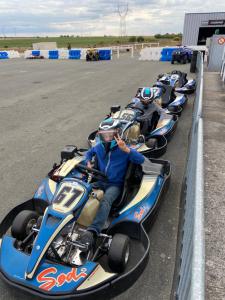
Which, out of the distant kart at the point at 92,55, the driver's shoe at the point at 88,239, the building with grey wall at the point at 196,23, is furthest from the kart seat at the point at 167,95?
the building with grey wall at the point at 196,23

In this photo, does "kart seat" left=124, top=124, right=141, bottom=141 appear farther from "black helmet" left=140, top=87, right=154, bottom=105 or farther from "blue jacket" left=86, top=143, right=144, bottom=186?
"blue jacket" left=86, top=143, right=144, bottom=186

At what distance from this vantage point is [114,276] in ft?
9.09

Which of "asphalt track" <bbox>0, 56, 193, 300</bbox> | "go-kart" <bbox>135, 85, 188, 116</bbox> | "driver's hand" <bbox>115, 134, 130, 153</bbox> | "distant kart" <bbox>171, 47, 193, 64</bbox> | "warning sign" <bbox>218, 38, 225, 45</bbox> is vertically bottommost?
"asphalt track" <bbox>0, 56, 193, 300</bbox>

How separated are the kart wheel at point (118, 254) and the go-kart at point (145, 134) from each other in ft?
7.74

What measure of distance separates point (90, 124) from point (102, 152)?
4.14 metres

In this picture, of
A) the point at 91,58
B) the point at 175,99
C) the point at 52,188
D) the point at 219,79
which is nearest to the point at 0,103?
the point at 175,99

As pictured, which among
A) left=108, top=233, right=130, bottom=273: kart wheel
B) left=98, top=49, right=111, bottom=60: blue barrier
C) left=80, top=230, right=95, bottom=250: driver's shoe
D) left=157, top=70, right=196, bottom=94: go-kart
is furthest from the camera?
left=98, top=49, right=111, bottom=60: blue barrier

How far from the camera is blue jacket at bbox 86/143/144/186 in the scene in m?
3.92

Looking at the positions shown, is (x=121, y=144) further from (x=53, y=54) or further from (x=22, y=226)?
(x=53, y=54)

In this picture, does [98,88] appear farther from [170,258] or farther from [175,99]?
[170,258]

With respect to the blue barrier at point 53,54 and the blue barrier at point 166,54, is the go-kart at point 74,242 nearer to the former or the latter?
the blue barrier at point 166,54

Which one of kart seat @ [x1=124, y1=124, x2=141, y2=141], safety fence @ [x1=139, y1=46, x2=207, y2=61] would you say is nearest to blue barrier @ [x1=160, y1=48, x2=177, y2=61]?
safety fence @ [x1=139, y1=46, x2=207, y2=61]

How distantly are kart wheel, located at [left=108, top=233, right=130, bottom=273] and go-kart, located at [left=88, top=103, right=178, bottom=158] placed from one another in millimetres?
2360

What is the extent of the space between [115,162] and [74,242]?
128 centimetres
